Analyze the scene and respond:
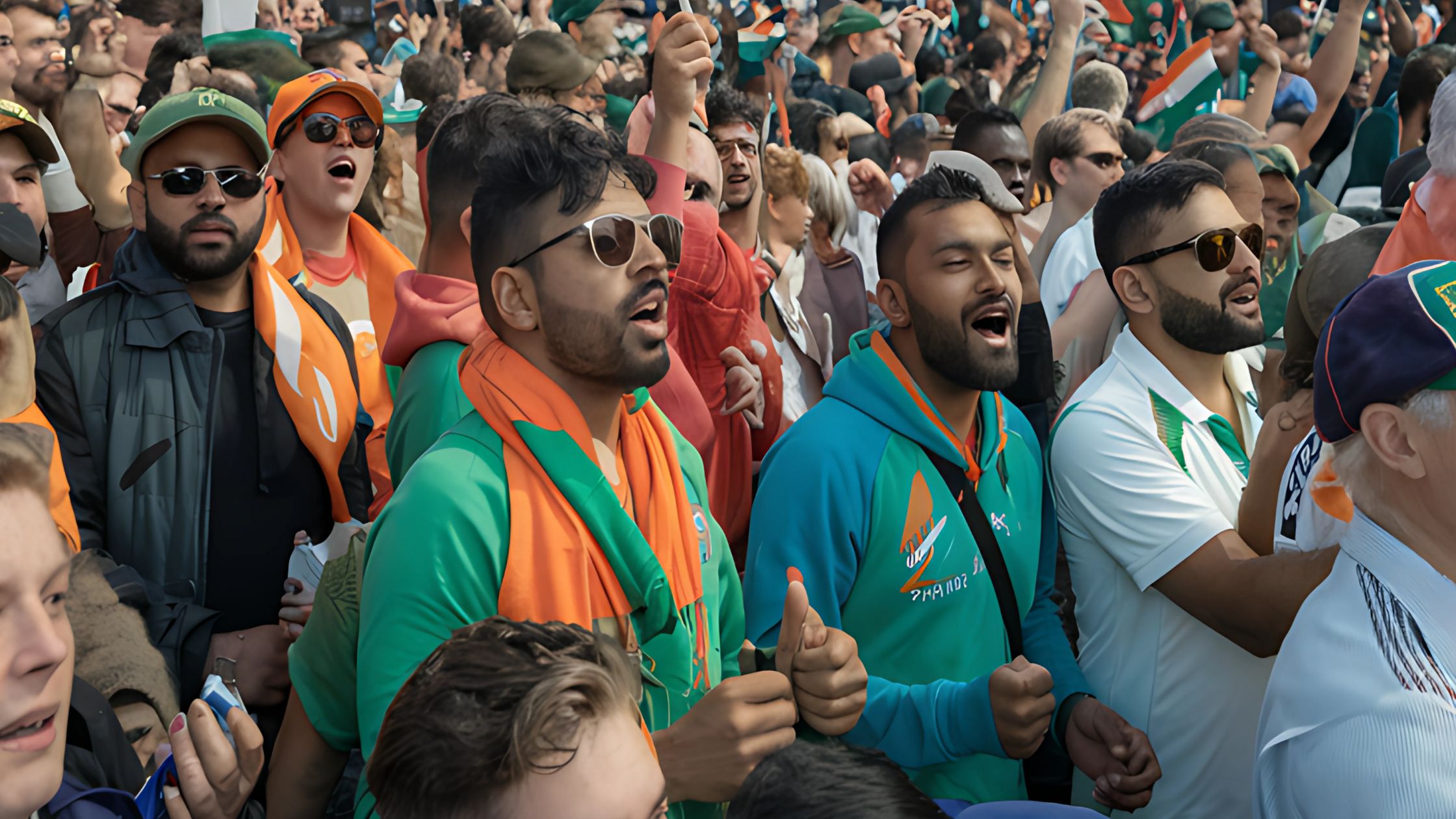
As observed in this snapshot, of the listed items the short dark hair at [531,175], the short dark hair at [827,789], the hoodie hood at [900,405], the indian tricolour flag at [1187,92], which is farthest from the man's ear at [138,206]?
the indian tricolour flag at [1187,92]

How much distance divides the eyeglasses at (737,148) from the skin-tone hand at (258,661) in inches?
121

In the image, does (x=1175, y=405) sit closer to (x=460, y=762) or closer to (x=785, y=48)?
(x=460, y=762)

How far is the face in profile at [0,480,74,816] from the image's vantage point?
5.37ft

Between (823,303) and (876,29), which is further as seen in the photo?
(876,29)

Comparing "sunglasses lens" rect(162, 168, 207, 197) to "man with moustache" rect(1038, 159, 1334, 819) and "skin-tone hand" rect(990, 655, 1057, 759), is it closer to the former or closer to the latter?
"man with moustache" rect(1038, 159, 1334, 819)

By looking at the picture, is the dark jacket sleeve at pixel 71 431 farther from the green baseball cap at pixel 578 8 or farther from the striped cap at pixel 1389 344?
the green baseball cap at pixel 578 8

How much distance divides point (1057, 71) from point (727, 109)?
2801mm

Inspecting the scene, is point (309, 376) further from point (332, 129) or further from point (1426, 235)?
point (1426, 235)

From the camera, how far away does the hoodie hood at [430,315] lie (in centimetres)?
292

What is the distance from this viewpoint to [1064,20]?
760 cm

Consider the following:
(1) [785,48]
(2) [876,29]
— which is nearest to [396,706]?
(1) [785,48]

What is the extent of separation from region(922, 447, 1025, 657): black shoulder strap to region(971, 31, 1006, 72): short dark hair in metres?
10.0

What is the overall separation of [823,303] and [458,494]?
400 cm

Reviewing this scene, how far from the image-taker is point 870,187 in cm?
705
